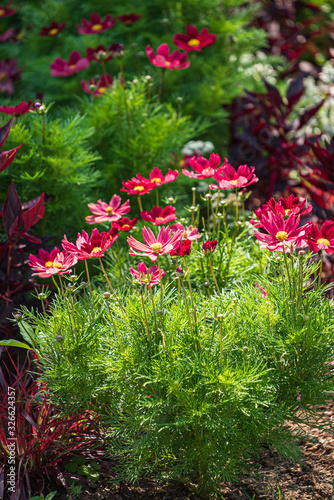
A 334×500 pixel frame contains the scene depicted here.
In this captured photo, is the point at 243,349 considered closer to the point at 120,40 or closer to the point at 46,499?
the point at 46,499

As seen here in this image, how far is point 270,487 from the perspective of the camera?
1646 millimetres

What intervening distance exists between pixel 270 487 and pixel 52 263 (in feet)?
3.37

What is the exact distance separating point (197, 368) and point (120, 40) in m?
3.01

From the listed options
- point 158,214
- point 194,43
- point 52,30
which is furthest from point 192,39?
point 158,214

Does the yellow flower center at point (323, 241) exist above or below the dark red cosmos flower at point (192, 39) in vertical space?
above

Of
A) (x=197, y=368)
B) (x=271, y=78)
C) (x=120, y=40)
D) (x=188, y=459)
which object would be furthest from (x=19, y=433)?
(x=271, y=78)

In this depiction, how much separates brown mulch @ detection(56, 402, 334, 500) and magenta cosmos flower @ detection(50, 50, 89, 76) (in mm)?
2219

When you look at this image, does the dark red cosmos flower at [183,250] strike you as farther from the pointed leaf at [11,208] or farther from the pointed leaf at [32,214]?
the pointed leaf at [11,208]

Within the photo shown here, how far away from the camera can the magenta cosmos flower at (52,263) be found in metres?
1.43

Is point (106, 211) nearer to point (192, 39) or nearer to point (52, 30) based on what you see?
point (192, 39)

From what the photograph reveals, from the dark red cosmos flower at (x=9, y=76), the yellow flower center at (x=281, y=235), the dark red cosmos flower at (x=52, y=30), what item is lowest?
the dark red cosmos flower at (x=9, y=76)

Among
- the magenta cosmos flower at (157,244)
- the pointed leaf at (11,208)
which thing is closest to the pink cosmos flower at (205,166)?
the magenta cosmos flower at (157,244)

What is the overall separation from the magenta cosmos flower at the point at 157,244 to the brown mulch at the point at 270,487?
29.4 inches

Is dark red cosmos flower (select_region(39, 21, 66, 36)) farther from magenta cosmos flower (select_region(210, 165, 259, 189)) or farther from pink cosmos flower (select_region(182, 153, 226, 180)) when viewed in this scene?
magenta cosmos flower (select_region(210, 165, 259, 189))
